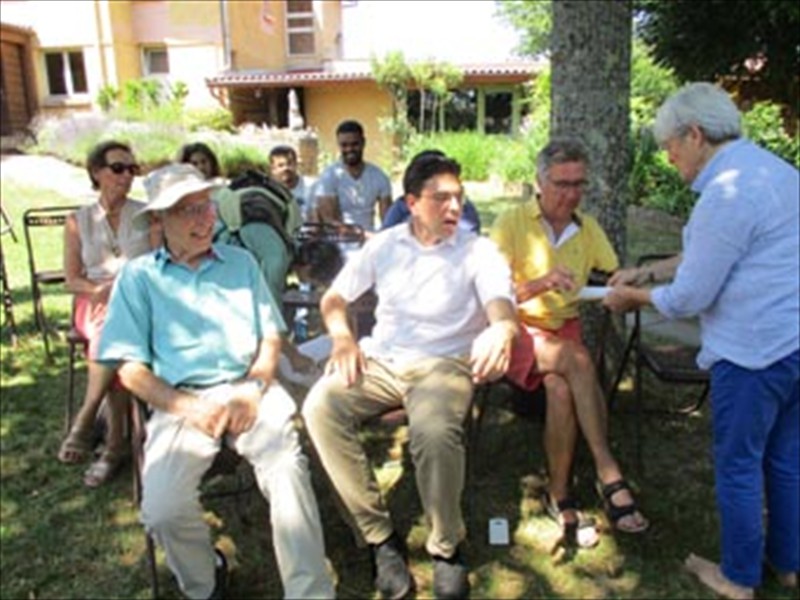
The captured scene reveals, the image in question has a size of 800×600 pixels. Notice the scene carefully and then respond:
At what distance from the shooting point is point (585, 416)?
313 cm

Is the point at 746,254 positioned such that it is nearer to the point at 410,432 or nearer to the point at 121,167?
the point at 410,432

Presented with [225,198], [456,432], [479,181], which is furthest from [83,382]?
[479,181]

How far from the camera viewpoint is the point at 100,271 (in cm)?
406

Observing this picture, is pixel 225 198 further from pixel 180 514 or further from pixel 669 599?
pixel 669 599

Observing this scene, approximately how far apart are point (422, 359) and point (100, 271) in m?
1.98

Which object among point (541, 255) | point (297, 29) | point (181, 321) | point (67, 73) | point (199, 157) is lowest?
point (181, 321)

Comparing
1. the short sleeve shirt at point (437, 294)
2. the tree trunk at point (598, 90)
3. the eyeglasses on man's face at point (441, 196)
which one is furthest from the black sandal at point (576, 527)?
the tree trunk at point (598, 90)

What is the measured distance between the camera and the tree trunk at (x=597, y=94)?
13.0 ft

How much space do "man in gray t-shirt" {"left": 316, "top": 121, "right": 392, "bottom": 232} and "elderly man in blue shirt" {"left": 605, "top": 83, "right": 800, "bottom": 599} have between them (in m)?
3.39

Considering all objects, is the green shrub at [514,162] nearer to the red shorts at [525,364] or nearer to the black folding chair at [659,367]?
the black folding chair at [659,367]

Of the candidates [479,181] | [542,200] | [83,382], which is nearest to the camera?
[542,200]

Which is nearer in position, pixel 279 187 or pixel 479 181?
pixel 279 187

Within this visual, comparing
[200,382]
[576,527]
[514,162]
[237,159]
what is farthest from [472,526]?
[237,159]

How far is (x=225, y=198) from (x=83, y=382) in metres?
1.78
